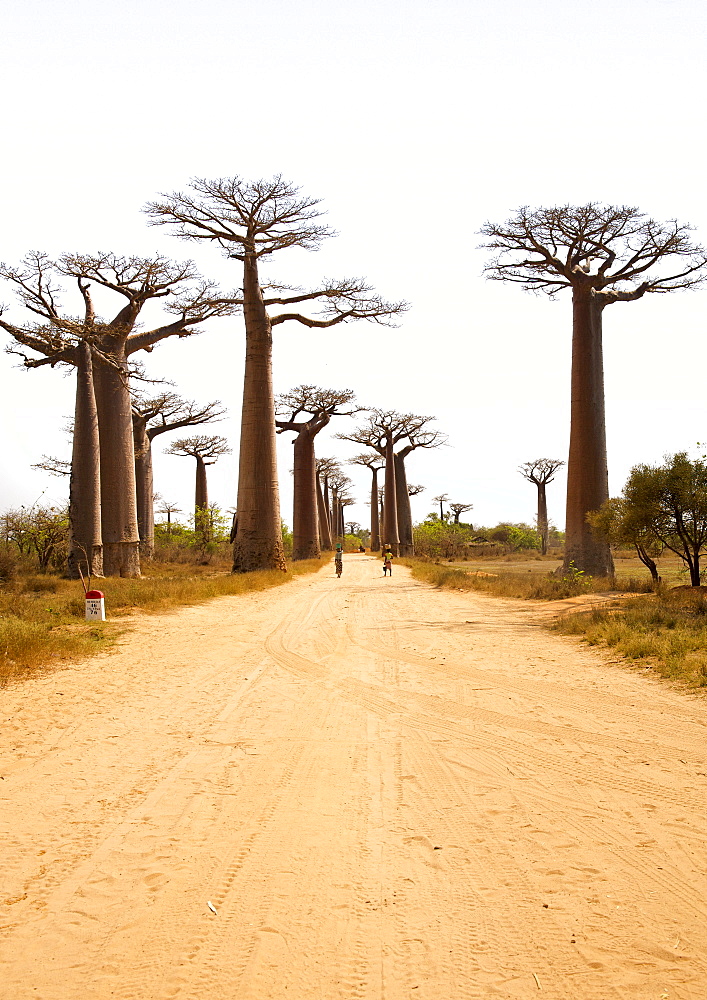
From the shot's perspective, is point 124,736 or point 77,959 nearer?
point 77,959

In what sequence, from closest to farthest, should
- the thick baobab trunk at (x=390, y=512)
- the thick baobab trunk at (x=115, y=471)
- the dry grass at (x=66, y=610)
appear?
the dry grass at (x=66, y=610) < the thick baobab trunk at (x=115, y=471) < the thick baobab trunk at (x=390, y=512)

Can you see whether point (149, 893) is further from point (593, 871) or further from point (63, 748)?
point (63, 748)

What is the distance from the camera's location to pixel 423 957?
2227 millimetres

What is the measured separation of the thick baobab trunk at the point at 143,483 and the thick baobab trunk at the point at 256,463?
9502 mm

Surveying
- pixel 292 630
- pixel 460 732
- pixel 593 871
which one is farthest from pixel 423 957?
pixel 292 630

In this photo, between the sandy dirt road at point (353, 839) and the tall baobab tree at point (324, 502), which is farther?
the tall baobab tree at point (324, 502)

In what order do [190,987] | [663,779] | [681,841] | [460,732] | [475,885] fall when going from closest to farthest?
[190,987]
[475,885]
[681,841]
[663,779]
[460,732]

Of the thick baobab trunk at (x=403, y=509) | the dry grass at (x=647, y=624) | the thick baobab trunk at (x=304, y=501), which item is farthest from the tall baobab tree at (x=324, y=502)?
the dry grass at (x=647, y=624)

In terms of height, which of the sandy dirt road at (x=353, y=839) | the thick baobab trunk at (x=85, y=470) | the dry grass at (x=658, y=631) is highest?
the thick baobab trunk at (x=85, y=470)

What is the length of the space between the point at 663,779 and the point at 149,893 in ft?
8.40

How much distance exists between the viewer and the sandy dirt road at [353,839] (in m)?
2.18

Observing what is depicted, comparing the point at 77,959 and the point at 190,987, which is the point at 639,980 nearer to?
the point at 190,987

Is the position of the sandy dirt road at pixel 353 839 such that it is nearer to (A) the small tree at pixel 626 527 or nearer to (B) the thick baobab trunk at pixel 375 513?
(A) the small tree at pixel 626 527

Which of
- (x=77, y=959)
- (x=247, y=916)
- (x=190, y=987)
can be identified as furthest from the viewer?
(x=247, y=916)
